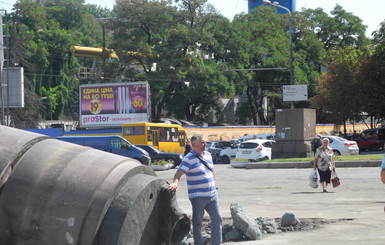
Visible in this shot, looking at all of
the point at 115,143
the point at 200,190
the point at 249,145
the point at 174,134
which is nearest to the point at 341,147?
the point at 249,145

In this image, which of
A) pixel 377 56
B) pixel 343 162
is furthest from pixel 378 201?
pixel 377 56

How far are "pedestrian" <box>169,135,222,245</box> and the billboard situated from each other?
43889 millimetres

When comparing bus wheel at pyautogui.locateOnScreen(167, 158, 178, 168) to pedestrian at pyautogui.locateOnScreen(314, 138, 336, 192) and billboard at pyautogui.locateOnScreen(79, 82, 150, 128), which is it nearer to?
billboard at pyautogui.locateOnScreen(79, 82, 150, 128)

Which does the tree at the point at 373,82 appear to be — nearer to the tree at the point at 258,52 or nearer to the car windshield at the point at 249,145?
the car windshield at the point at 249,145

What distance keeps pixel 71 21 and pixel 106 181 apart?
8210 centimetres

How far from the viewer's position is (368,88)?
165ft

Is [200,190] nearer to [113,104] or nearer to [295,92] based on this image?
[295,92]

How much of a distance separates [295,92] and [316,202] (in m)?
30.9

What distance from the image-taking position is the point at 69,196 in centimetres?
563

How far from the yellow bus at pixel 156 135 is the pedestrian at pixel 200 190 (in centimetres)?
3713

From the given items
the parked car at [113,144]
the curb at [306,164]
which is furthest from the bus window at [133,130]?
the curb at [306,164]

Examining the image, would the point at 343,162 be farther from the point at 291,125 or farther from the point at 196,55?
the point at 196,55

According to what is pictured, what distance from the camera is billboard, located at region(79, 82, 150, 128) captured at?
5306 cm

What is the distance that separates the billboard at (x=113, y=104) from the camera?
174 ft
